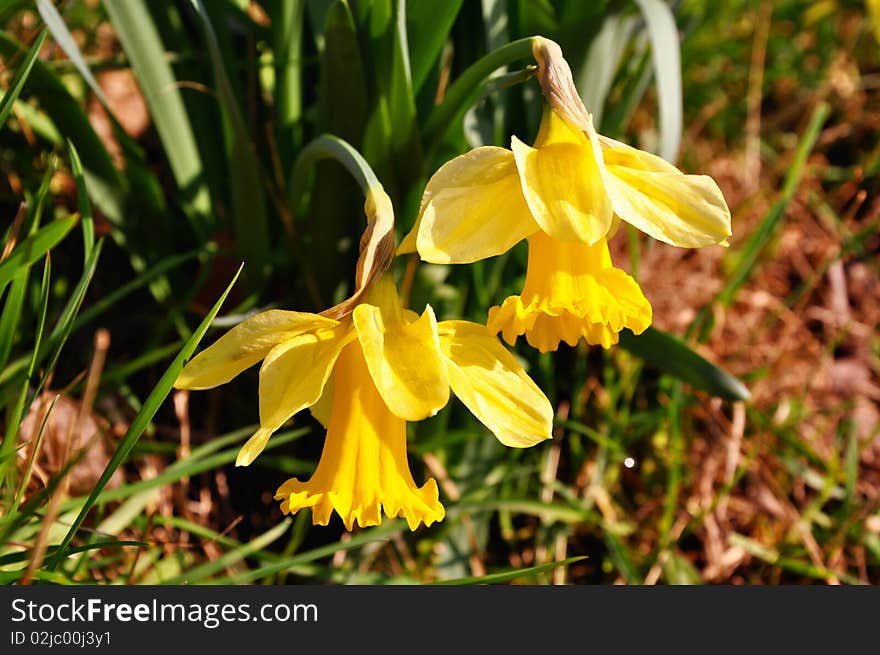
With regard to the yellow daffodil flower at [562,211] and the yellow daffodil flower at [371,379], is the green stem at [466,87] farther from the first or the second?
the yellow daffodil flower at [371,379]

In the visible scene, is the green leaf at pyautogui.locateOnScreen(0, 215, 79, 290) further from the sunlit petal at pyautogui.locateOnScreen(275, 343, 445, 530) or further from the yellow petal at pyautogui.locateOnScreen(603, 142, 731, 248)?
the yellow petal at pyautogui.locateOnScreen(603, 142, 731, 248)

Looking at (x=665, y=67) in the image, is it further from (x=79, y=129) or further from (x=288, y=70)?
(x=79, y=129)

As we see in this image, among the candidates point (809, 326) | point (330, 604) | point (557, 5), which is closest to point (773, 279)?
point (809, 326)

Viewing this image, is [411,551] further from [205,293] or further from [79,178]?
[79,178]

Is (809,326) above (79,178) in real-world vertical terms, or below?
below

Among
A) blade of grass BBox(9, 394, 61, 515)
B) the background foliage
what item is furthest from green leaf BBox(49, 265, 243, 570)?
blade of grass BBox(9, 394, 61, 515)

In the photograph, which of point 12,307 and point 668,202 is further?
point 12,307

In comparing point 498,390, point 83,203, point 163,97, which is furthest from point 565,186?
point 163,97
